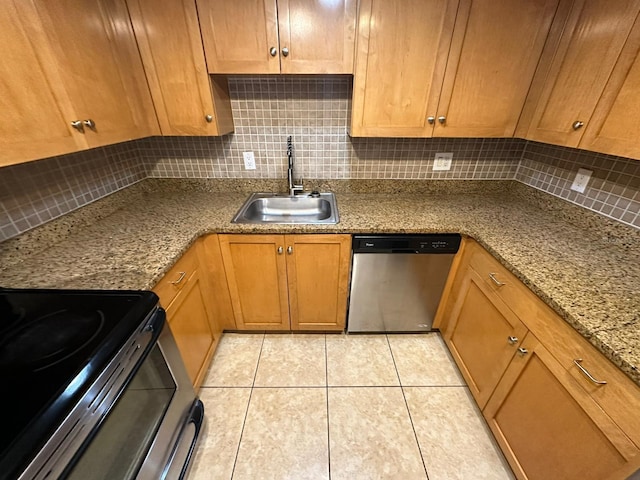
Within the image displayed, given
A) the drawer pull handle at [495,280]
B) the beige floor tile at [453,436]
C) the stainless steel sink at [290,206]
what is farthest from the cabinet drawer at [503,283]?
the stainless steel sink at [290,206]

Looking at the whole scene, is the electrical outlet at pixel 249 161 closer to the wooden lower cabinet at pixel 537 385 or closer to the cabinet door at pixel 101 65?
the cabinet door at pixel 101 65

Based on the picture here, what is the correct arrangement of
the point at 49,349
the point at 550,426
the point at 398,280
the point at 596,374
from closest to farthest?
the point at 49,349 → the point at 596,374 → the point at 550,426 → the point at 398,280

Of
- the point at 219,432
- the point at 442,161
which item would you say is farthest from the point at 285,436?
the point at 442,161

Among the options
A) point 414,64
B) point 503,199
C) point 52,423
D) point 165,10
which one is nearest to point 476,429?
point 503,199

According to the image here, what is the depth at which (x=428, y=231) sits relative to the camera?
150cm

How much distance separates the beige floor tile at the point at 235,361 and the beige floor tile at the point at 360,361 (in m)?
0.50

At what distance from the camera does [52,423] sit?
0.54 metres

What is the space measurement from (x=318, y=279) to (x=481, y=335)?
937 mm

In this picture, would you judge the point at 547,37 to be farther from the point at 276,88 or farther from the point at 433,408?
the point at 433,408

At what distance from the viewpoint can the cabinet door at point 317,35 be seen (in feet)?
4.17

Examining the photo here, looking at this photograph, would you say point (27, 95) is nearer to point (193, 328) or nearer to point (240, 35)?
point (240, 35)

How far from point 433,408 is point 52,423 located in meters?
1.62

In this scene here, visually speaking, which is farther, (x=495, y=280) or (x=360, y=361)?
(x=360, y=361)

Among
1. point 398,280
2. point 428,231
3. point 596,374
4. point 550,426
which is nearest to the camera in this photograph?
point 596,374
